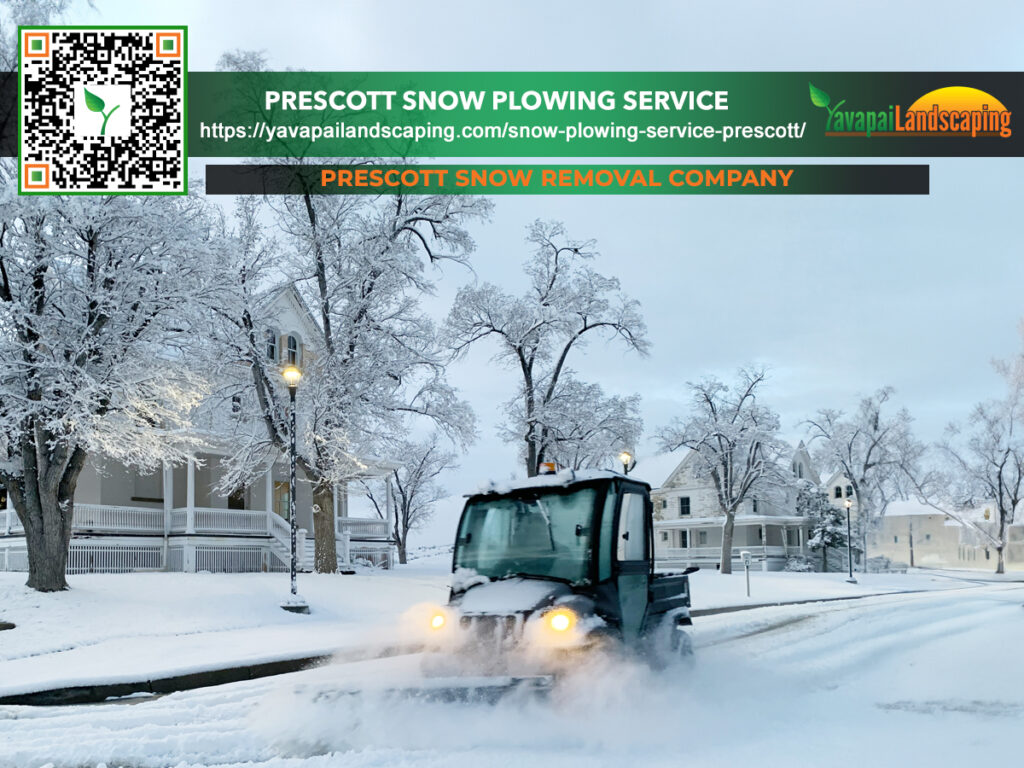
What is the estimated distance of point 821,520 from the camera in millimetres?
57562

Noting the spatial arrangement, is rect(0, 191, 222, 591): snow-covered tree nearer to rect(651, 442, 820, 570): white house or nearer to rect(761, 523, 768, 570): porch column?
rect(761, 523, 768, 570): porch column

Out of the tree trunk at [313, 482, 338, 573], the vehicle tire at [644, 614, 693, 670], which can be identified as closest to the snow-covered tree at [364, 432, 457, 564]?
the tree trunk at [313, 482, 338, 573]

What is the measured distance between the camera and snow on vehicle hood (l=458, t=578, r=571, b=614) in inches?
327

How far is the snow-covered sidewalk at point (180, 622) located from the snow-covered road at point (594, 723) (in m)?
2.19

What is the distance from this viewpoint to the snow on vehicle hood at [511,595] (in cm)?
830

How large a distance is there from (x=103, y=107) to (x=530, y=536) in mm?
9505

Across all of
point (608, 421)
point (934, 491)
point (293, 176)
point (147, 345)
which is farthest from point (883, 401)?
point (147, 345)

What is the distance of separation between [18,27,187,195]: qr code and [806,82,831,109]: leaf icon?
979 centimetres

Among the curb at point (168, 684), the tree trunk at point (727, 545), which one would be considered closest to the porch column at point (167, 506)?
the curb at point (168, 684)

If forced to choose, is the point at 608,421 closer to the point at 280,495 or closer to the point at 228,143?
the point at 280,495

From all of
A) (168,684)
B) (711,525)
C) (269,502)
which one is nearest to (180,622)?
(168,684)

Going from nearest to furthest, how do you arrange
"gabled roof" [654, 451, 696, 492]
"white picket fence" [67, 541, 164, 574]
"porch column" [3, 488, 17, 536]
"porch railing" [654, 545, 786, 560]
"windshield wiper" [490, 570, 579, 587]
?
"windshield wiper" [490, 570, 579, 587], "white picket fence" [67, 541, 164, 574], "porch column" [3, 488, 17, 536], "porch railing" [654, 545, 786, 560], "gabled roof" [654, 451, 696, 492]

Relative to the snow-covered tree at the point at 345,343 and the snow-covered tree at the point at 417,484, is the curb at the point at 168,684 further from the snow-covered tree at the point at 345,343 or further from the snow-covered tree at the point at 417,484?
the snow-covered tree at the point at 417,484

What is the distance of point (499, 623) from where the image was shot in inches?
324
